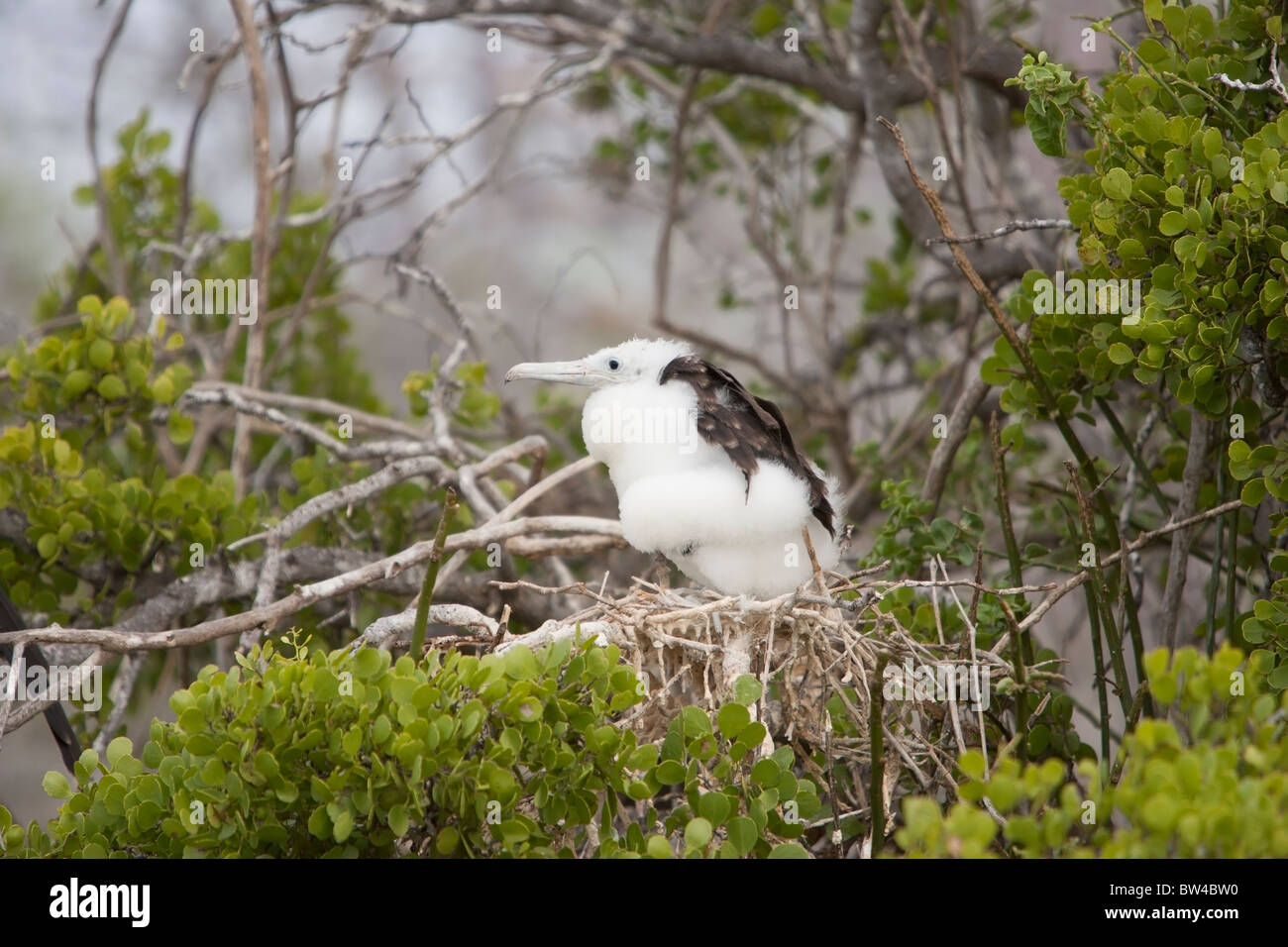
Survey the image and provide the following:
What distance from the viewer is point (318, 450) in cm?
351

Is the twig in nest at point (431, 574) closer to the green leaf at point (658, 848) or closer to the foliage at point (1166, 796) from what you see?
the green leaf at point (658, 848)

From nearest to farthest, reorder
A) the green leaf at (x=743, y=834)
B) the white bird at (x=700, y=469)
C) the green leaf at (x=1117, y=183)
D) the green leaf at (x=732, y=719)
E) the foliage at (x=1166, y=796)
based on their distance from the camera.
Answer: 1. the foliage at (x=1166, y=796)
2. the green leaf at (x=743, y=834)
3. the green leaf at (x=732, y=719)
4. the green leaf at (x=1117, y=183)
5. the white bird at (x=700, y=469)

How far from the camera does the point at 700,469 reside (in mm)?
2619

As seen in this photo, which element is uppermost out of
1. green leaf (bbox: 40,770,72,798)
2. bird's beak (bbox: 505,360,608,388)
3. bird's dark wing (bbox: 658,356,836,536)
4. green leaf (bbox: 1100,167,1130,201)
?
green leaf (bbox: 1100,167,1130,201)

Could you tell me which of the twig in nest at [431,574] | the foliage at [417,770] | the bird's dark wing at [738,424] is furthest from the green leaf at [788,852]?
the bird's dark wing at [738,424]

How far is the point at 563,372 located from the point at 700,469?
47cm

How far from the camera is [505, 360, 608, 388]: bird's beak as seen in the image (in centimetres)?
281

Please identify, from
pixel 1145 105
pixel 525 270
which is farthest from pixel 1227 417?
pixel 525 270

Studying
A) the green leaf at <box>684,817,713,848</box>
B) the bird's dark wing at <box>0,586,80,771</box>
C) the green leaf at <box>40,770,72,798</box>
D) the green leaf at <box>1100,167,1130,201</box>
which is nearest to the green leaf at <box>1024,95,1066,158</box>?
the green leaf at <box>1100,167,1130,201</box>

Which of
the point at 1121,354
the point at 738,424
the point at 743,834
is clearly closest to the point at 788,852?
the point at 743,834

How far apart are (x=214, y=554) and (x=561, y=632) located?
1291 millimetres

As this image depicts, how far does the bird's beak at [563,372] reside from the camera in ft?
9.24

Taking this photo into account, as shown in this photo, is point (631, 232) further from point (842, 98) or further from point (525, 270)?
point (842, 98)

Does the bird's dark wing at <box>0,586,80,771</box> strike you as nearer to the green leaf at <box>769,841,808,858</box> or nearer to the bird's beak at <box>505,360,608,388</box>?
the bird's beak at <box>505,360,608,388</box>
